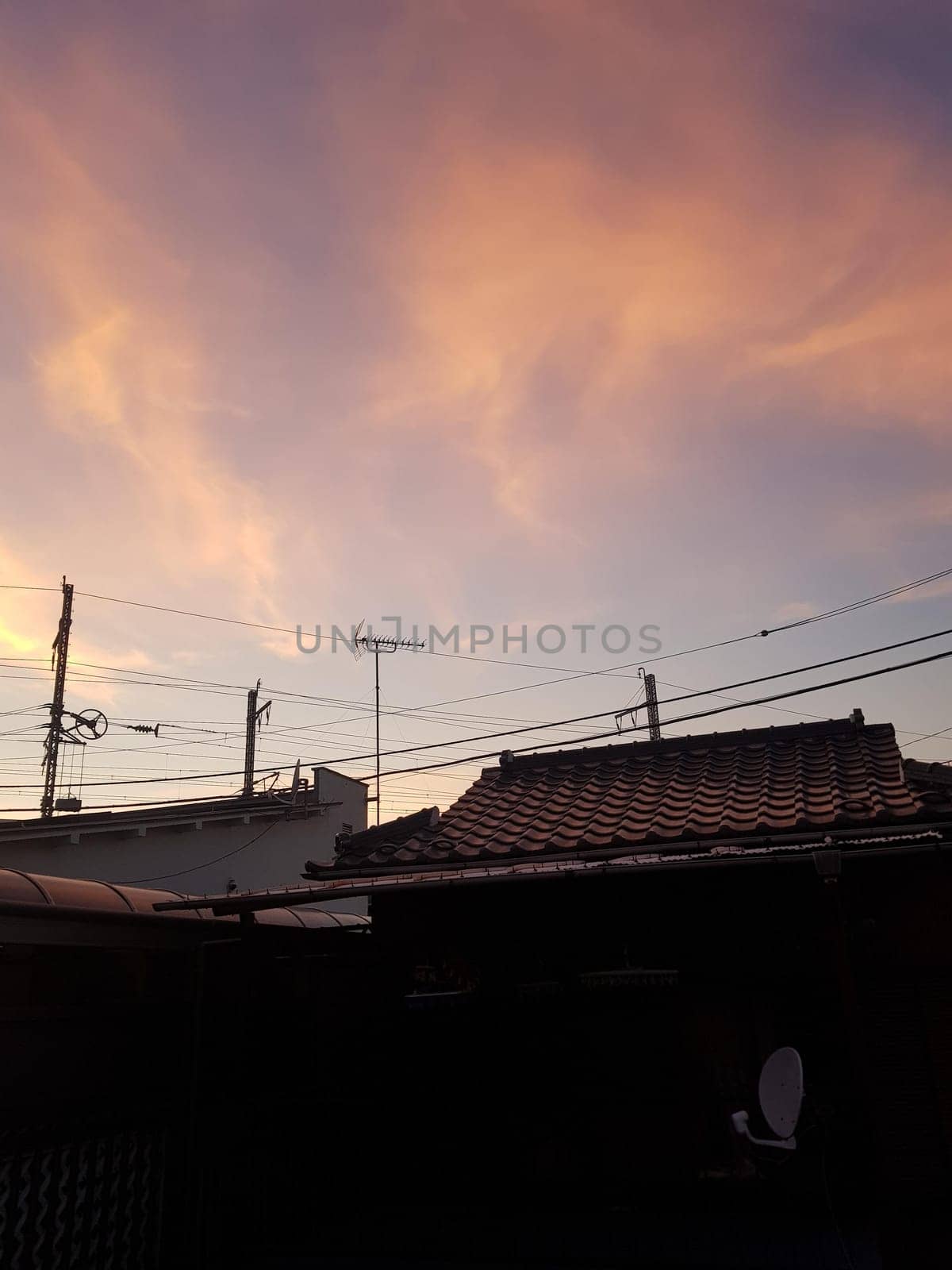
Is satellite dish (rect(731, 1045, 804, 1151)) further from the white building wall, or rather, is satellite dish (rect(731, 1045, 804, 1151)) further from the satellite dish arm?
the white building wall

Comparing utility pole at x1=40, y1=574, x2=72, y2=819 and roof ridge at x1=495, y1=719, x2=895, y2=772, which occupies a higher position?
utility pole at x1=40, y1=574, x2=72, y2=819

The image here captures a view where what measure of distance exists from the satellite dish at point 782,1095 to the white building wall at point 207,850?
45.3ft

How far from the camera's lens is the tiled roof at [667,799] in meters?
8.12

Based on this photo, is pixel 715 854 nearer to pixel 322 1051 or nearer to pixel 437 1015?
pixel 437 1015

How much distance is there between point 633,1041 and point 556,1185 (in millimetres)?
1577

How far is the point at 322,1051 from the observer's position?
9477 mm

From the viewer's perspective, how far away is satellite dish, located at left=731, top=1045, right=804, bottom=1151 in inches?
237

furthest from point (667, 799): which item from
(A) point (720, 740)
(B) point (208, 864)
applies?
(B) point (208, 864)

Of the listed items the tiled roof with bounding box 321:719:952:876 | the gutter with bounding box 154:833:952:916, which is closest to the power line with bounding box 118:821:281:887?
the tiled roof with bounding box 321:719:952:876

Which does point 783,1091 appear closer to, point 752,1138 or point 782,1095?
point 782,1095

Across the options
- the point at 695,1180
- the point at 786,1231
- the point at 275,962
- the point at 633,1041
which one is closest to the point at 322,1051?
the point at 275,962

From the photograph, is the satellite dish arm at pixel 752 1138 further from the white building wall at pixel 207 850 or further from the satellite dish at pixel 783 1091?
the white building wall at pixel 207 850

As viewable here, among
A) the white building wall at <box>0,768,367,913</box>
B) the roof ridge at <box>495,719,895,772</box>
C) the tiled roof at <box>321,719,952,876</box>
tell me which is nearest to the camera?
the tiled roof at <box>321,719,952,876</box>

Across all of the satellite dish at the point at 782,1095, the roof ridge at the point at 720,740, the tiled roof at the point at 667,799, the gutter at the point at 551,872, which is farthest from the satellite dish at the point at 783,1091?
the roof ridge at the point at 720,740
